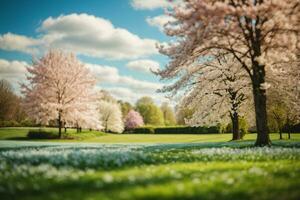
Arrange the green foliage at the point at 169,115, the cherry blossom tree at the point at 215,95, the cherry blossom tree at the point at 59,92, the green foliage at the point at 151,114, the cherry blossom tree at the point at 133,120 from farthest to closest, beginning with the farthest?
the green foliage at the point at 169,115 → the green foliage at the point at 151,114 → the cherry blossom tree at the point at 133,120 → the cherry blossom tree at the point at 59,92 → the cherry blossom tree at the point at 215,95

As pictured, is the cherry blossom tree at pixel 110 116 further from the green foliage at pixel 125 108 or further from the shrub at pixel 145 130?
the green foliage at pixel 125 108

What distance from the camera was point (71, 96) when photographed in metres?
52.4

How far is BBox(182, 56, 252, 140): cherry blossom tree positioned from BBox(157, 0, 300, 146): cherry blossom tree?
8797 millimetres

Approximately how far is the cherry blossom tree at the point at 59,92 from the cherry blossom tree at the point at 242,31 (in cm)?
3066

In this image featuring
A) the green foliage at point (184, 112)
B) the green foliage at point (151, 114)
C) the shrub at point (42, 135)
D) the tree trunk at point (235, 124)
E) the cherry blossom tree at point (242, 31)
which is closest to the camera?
the cherry blossom tree at point (242, 31)

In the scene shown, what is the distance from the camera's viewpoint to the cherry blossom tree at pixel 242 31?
64.3 ft

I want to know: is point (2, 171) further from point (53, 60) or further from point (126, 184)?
point (53, 60)

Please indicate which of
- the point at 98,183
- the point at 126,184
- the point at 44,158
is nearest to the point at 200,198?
the point at 126,184

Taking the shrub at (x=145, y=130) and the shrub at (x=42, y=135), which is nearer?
the shrub at (x=42, y=135)

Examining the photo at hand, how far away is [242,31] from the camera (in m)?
21.5

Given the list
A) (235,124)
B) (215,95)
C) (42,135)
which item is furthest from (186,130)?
(215,95)

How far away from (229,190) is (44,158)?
829 centimetres

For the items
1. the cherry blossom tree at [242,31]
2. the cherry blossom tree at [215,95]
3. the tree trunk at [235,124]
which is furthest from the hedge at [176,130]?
the cherry blossom tree at [242,31]

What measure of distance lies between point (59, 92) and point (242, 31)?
37263 millimetres
